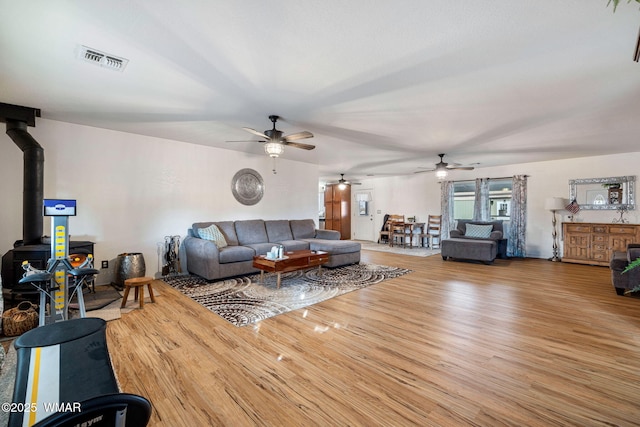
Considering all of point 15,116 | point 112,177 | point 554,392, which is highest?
point 15,116

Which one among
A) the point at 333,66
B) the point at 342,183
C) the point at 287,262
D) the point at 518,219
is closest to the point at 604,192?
the point at 518,219

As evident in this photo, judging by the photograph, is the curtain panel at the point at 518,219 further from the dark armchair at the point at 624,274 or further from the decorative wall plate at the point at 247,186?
the decorative wall plate at the point at 247,186

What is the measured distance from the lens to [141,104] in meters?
3.31

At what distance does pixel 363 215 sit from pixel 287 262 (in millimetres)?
6679

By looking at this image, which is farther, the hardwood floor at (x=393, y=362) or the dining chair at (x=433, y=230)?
the dining chair at (x=433, y=230)

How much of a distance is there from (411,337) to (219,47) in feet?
9.56

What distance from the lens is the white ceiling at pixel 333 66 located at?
70.9 inches

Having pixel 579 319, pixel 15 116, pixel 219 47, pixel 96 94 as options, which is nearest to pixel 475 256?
pixel 579 319

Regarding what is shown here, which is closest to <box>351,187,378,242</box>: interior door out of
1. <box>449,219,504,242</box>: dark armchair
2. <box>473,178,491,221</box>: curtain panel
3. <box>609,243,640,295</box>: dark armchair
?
<box>449,219,504,242</box>: dark armchair

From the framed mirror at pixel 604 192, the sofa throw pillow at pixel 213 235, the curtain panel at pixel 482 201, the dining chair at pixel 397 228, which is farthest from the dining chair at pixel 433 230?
the sofa throw pillow at pixel 213 235

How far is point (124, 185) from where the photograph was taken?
15.0 feet

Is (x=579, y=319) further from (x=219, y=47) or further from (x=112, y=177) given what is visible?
(x=112, y=177)

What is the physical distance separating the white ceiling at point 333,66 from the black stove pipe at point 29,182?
40cm

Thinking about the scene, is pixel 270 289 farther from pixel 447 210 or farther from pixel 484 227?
pixel 447 210
